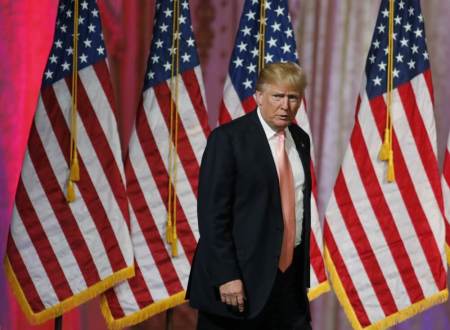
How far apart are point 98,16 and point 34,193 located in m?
0.94

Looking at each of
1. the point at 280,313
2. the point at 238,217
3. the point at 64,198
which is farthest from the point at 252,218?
the point at 64,198

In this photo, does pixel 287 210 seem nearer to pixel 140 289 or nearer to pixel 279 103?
pixel 279 103

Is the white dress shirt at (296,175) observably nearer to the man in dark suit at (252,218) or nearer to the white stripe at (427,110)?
the man in dark suit at (252,218)

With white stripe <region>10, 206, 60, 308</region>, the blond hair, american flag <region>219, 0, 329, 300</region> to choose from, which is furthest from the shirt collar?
white stripe <region>10, 206, 60, 308</region>

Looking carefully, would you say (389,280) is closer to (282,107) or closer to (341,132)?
(341,132)

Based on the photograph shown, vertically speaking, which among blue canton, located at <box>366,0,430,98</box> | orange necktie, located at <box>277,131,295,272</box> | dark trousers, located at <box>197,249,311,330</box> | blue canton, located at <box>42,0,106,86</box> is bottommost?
dark trousers, located at <box>197,249,311,330</box>

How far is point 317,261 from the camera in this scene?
441 cm

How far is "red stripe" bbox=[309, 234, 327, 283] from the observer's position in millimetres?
4391

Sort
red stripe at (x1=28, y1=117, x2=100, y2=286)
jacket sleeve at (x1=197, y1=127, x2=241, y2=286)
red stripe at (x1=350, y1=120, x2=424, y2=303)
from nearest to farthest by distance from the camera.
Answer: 1. jacket sleeve at (x1=197, y1=127, x2=241, y2=286)
2. red stripe at (x1=28, y1=117, x2=100, y2=286)
3. red stripe at (x1=350, y1=120, x2=424, y2=303)

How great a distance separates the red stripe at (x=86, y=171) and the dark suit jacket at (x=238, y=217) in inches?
65.7

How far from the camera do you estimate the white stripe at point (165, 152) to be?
4387mm

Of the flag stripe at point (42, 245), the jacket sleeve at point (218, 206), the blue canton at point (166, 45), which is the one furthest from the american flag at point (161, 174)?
the jacket sleeve at point (218, 206)

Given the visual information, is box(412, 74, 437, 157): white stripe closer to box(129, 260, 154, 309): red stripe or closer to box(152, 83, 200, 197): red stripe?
box(152, 83, 200, 197): red stripe

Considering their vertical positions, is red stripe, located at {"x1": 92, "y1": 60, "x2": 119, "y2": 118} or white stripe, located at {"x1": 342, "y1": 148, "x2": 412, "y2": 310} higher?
red stripe, located at {"x1": 92, "y1": 60, "x2": 119, "y2": 118}
